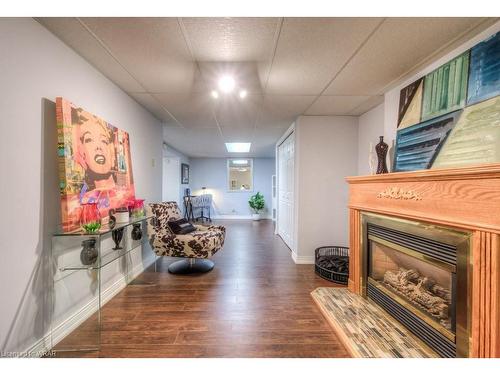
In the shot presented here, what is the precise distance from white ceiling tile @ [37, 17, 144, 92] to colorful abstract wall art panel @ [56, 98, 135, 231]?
0.46 metres

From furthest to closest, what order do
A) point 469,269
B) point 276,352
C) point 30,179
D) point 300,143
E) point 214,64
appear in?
point 300,143 < point 214,64 < point 276,352 < point 30,179 < point 469,269

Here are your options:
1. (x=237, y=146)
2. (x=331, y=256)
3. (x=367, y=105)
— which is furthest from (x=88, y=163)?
(x=237, y=146)

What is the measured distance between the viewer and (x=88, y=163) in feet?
5.86

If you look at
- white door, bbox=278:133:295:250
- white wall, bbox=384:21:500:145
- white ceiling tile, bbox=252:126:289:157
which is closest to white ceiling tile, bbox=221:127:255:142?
white ceiling tile, bbox=252:126:289:157

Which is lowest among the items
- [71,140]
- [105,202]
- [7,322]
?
[7,322]

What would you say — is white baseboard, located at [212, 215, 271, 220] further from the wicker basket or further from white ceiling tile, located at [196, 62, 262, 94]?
white ceiling tile, located at [196, 62, 262, 94]

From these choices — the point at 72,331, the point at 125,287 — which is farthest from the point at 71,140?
the point at 125,287

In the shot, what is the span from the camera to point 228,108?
2.94 m

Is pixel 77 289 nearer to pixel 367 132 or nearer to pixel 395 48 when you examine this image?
pixel 395 48

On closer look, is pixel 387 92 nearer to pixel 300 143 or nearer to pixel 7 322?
pixel 300 143

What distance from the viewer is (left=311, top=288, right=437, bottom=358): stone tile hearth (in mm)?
1451

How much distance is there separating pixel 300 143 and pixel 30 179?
3.02 m

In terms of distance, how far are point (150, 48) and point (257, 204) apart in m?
6.20

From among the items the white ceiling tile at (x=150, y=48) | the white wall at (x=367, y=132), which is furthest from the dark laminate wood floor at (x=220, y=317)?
the white ceiling tile at (x=150, y=48)
